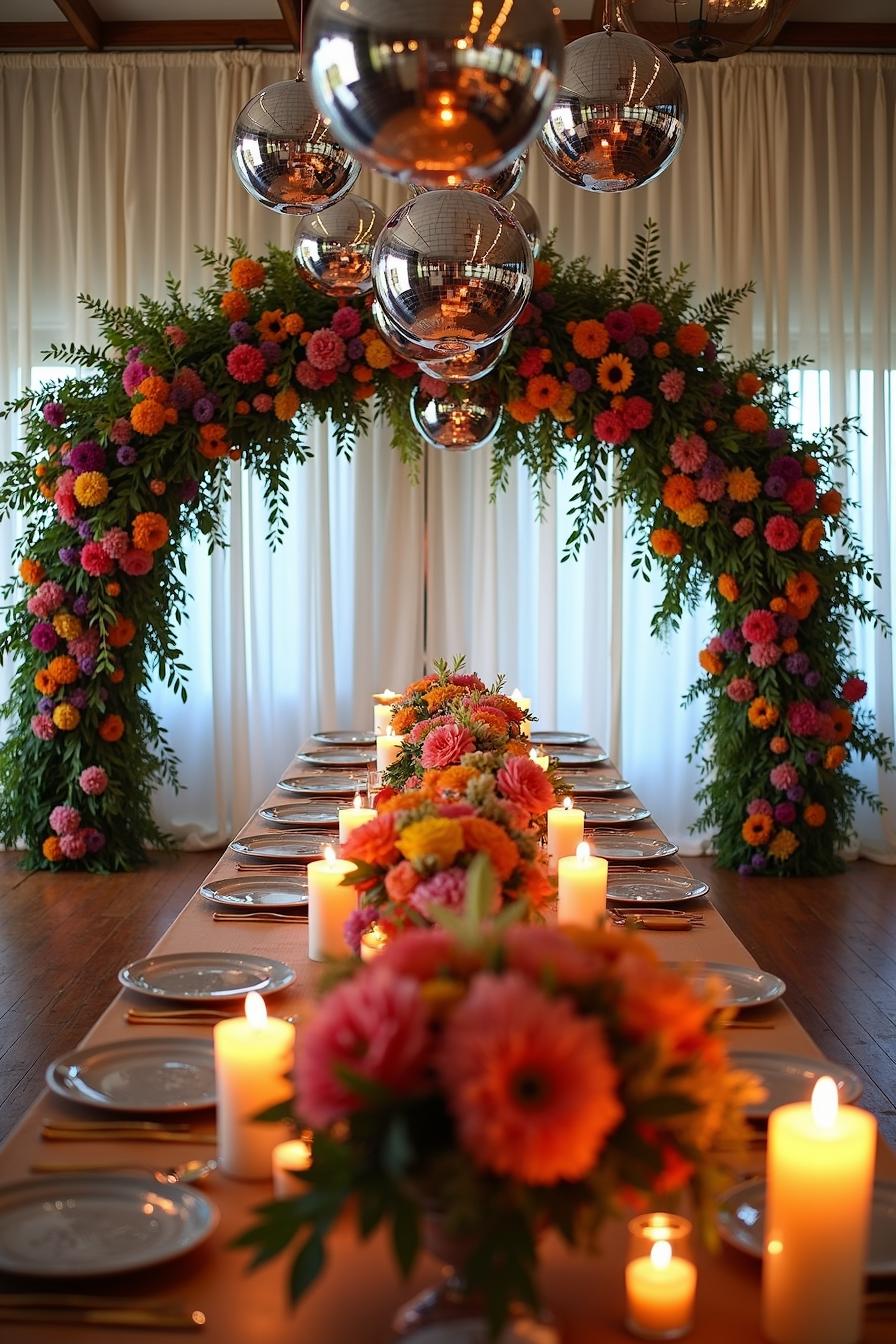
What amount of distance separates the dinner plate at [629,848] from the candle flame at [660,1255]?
172 centimetres

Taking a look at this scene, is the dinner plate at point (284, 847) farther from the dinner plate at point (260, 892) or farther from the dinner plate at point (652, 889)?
the dinner plate at point (652, 889)

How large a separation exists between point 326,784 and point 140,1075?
2197 millimetres

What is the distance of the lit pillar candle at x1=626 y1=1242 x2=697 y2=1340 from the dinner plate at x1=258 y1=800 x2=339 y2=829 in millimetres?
2137

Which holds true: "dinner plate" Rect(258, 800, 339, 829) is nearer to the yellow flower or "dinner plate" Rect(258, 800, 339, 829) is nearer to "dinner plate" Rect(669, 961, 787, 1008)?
"dinner plate" Rect(669, 961, 787, 1008)

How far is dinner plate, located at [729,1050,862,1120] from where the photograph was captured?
160cm

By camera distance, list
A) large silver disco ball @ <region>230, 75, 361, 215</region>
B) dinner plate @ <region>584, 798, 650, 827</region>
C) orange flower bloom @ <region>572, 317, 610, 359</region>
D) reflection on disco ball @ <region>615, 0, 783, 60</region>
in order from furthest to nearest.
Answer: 1. orange flower bloom @ <region>572, 317, 610, 359</region>
2. dinner plate @ <region>584, 798, 650, 827</region>
3. large silver disco ball @ <region>230, 75, 361, 215</region>
4. reflection on disco ball @ <region>615, 0, 783, 60</region>

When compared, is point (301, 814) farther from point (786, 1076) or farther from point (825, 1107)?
point (825, 1107)

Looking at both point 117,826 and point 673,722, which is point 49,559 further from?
point 673,722

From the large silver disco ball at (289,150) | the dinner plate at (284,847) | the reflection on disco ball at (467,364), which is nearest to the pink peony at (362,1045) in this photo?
the reflection on disco ball at (467,364)

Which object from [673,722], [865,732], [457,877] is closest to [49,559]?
[673,722]

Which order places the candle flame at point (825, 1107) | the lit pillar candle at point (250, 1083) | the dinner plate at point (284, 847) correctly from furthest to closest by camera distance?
the dinner plate at point (284, 847), the lit pillar candle at point (250, 1083), the candle flame at point (825, 1107)

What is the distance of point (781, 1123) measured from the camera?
1.11m

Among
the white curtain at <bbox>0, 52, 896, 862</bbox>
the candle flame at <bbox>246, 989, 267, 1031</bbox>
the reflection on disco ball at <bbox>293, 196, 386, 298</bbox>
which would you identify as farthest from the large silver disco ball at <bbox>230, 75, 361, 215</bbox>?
the white curtain at <bbox>0, 52, 896, 862</bbox>

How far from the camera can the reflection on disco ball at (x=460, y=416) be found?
12.4ft
